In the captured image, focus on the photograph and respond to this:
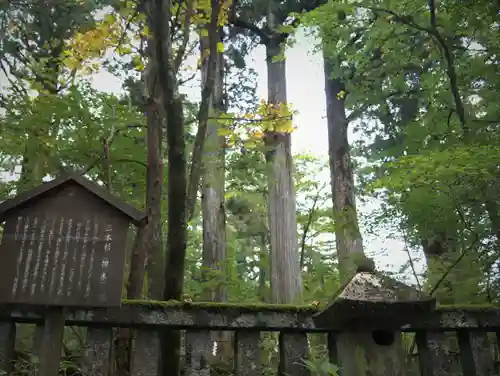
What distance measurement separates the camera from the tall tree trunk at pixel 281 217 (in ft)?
29.4

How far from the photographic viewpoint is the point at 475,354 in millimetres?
3158

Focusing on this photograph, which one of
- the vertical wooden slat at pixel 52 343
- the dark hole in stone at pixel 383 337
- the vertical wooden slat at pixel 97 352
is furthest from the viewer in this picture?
the dark hole in stone at pixel 383 337

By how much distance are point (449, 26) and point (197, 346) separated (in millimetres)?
5963

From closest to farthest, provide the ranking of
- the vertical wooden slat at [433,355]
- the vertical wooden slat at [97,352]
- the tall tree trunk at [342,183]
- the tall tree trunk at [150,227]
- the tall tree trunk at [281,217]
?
the vertical wooden slat at [97,352] < the vertical wooden slat at [433,355] < the tall tree trunk at [150,227] < the tall tree trunk at [281,217] < the tall tree trunk at [342,183]

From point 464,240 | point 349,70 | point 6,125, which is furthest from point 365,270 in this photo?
point 349,70

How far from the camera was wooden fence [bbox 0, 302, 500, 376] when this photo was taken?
2719 millimetres

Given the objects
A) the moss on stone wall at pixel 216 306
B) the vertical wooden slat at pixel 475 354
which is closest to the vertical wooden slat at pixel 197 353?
the moss on stone wall at pixel 216 306

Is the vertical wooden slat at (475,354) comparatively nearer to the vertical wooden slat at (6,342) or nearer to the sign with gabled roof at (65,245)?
the sign with gabled roof at (65,245)

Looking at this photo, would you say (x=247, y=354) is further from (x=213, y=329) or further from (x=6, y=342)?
(x=6, y=342)

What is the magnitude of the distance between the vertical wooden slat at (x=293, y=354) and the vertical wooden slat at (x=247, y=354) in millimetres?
173

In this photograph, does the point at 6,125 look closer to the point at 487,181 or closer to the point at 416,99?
the point at 487,181

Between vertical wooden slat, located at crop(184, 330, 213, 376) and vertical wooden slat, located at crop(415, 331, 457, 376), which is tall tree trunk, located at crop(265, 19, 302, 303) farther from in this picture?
vertical wooden slat, located at crop(184, 330, 213, 376)

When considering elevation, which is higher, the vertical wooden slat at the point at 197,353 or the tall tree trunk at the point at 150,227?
the tall tree trunk at the point at 150,227

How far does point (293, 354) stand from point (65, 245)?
5.35ft
